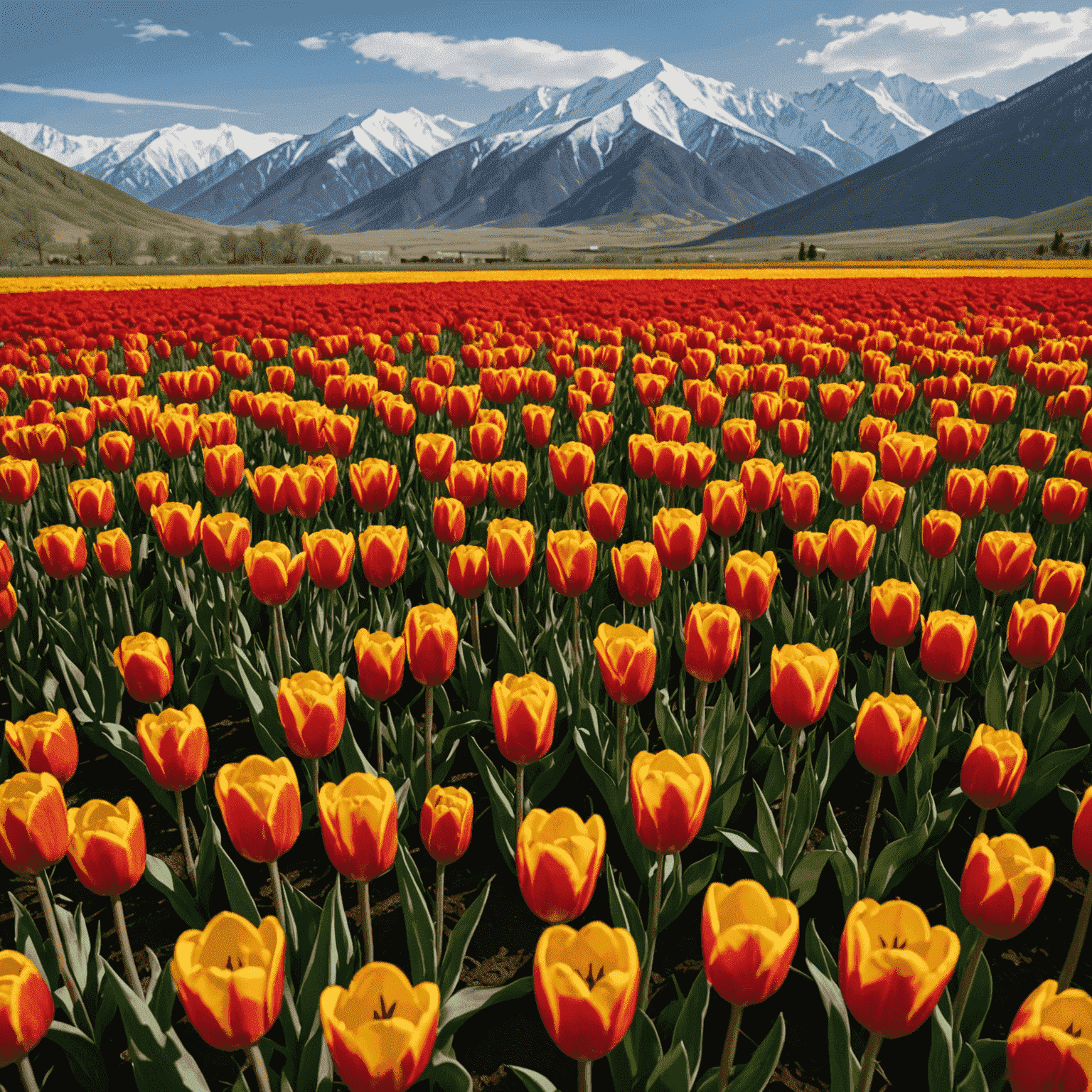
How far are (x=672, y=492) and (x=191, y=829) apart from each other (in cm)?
297

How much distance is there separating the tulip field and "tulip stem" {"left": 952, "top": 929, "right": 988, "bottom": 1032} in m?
0.03

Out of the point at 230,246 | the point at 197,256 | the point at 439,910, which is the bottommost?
the point at 439,910

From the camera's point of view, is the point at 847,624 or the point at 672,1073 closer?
the point at 672,1073

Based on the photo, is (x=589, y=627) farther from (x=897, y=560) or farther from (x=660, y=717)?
(x=897, y=560)

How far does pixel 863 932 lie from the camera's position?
108cm

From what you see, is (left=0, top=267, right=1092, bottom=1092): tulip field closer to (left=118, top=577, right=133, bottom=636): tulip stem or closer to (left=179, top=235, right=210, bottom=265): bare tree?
(left=118, top=577, right=133, bottom=636): tulip stem

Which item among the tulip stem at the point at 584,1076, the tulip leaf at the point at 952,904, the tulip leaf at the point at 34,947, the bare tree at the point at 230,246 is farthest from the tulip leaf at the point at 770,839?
the bare tree at the point at 230,246

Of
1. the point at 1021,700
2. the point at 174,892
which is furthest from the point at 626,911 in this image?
the point at 1021,700

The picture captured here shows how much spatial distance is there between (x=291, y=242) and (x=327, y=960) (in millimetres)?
85704

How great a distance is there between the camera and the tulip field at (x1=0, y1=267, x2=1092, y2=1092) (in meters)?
1.18

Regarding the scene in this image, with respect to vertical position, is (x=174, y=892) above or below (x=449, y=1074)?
above

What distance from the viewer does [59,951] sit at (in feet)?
5.18

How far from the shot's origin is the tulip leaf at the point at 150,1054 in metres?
1.43

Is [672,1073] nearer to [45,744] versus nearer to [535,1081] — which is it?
[535,1081]
